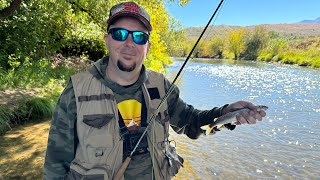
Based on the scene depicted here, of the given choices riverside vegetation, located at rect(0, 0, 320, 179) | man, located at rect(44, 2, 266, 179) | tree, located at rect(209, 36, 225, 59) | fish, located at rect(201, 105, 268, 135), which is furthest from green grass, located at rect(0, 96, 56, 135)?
tree, located at rect(209, 36, 225, 59)

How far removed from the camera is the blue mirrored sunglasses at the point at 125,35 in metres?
2.74

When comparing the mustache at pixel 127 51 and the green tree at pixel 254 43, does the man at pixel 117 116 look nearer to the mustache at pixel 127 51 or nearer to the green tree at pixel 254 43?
the mustache at pixel 127 51

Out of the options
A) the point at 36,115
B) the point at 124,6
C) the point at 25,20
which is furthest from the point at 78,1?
the point at 124,6

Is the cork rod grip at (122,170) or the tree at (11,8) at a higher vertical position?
the tree at (11,8)

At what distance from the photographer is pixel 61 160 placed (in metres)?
2.60

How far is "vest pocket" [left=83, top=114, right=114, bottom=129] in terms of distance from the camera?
2494 mm

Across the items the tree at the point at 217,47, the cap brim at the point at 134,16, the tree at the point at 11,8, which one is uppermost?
the tree at the point at 217,47

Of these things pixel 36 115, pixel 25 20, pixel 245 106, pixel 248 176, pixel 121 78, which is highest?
pixel 25 20

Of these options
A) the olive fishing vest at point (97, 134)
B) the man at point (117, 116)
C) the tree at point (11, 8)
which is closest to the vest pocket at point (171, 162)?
the man at point (117, 116)

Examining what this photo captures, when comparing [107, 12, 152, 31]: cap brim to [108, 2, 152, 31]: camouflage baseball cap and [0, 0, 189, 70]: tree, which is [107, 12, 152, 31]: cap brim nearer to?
[108, 2, 152, 31]: camouflage baseball cap

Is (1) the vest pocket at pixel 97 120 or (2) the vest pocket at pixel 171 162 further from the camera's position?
(2) the vest pocket at pixel 171 162

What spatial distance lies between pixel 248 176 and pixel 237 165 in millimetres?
667

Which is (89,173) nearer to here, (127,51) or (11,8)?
(127,51)

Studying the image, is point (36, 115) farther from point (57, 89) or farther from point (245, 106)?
point (245, 106)
